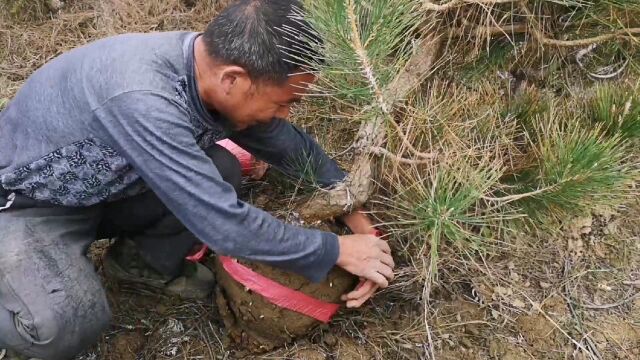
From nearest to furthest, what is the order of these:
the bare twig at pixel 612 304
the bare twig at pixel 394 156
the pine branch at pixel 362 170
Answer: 1. the bare twig at pixel 394 156
2. the pine branch at pixel 362 170
3. the bare twig at pixel 612 304

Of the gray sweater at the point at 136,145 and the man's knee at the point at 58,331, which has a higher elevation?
the gray sweater at the point at 136,145

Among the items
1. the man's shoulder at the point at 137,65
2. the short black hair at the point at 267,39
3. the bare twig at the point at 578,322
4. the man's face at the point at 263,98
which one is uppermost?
the short black hair at the point at 267,39

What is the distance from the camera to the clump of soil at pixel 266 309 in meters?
1.35

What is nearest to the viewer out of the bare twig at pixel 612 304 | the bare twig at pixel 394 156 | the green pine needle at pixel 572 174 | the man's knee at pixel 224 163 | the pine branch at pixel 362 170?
the green pine needle at pixel 572 174

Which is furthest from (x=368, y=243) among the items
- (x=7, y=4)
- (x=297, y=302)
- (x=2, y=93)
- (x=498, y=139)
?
(x=7, y=4)

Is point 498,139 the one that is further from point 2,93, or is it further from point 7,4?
point 7,4

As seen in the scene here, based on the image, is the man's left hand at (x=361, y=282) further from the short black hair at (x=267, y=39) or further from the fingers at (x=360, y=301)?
the short black hair at (x=267, y=39)

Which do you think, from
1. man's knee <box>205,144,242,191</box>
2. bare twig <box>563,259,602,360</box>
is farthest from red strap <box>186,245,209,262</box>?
bare twig <box>563,259,602,360</box>

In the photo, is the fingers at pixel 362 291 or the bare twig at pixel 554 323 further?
the bare twig at pixel 554 323

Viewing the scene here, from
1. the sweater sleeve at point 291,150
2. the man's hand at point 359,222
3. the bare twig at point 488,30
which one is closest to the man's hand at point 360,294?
the man's hand at point 359,222

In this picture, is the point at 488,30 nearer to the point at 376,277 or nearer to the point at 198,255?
the point at 376,277

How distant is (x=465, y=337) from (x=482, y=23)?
2.41 feet

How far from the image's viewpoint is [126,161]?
118 centimetres

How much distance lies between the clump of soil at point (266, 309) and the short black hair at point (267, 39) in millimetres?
472
